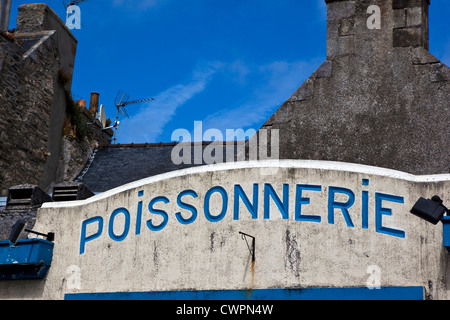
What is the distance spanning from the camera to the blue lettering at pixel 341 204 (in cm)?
884

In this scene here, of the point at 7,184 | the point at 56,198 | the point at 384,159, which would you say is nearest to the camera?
the point at 384,159

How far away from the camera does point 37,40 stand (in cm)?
1683

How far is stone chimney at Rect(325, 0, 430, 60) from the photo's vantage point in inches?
414

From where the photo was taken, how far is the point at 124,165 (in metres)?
17.8

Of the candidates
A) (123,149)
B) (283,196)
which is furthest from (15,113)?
(283,196)

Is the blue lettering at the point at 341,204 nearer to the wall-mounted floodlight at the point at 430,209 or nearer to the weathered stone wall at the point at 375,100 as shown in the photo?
the wall-mounted floodlight at the point at 430,209

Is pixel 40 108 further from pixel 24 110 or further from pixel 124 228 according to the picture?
pixel 124 228

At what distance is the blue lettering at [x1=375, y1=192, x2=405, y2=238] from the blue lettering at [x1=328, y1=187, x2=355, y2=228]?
298mm

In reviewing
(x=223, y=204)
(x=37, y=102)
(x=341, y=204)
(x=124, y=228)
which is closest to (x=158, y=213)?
(x=124, y=228)

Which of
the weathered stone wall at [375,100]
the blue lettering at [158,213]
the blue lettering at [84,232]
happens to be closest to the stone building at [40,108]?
the blue lettering at [84,232]

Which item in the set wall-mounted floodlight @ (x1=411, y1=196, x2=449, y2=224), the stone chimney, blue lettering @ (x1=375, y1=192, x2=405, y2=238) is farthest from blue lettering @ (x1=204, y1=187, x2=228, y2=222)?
the stone chimney

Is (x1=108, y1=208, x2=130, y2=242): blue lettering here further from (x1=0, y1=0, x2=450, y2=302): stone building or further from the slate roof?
the slate roof
